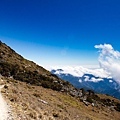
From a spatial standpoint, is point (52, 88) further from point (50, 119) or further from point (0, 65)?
point (50, 119)

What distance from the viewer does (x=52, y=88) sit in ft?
237

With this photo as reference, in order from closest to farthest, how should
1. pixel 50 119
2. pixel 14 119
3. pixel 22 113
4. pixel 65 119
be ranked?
pixel 14 119 → pixel 22 113 → pixel 50 119 → pixel 65 119

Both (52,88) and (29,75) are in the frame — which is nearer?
(52,88)

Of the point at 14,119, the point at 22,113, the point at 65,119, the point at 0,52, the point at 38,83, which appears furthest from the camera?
the point at 0,52

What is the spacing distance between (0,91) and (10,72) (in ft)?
149

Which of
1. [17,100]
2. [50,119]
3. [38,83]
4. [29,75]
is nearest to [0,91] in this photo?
[17,100]

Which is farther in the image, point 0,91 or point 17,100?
point 0,91

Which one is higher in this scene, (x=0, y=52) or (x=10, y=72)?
(x=0, y=52)

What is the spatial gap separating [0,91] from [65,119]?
345 inches

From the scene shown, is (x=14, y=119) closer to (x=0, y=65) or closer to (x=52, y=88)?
(x=52, y=88)

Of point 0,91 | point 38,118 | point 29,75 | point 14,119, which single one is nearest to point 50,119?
point 38,118

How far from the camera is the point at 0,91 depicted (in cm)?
2780

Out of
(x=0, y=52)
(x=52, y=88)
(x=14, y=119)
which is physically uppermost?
(x=0, y=52)

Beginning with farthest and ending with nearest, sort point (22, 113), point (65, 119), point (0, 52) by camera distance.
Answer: point (0, 52)
point (65, 119)
point (22, 113)
